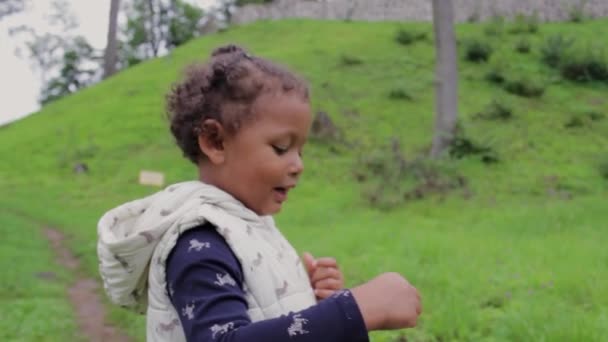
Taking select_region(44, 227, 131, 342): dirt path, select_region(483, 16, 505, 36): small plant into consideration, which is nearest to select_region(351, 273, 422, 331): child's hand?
select_region(44, 227, 131, 342): dirt path

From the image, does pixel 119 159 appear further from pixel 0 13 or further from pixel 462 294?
pixel 462 294

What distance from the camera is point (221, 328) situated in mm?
1204

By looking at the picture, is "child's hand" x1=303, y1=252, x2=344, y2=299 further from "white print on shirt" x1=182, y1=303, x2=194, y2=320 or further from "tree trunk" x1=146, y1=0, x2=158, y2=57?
"tree trunk" x1=146, y1=0, x2=158, y2=57

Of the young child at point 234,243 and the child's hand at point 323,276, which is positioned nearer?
the young child at point 234,243

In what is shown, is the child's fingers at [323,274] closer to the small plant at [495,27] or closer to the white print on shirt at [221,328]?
the white print on shirt at [221,328]

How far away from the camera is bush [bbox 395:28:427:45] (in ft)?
75.9

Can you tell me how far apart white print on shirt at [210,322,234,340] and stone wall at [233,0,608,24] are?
1024 inches

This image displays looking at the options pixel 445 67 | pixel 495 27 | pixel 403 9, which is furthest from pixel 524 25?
pixel 445 67

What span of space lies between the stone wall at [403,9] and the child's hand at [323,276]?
25.5 meters

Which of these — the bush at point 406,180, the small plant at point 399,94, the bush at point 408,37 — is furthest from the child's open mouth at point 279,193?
the bush at point 408,37

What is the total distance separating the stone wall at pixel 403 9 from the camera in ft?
86.2

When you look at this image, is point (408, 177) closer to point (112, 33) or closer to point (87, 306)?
point (87, 306)

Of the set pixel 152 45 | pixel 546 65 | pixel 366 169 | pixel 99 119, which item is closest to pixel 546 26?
pixel 546 65

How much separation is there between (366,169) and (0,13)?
9541 millimetres
